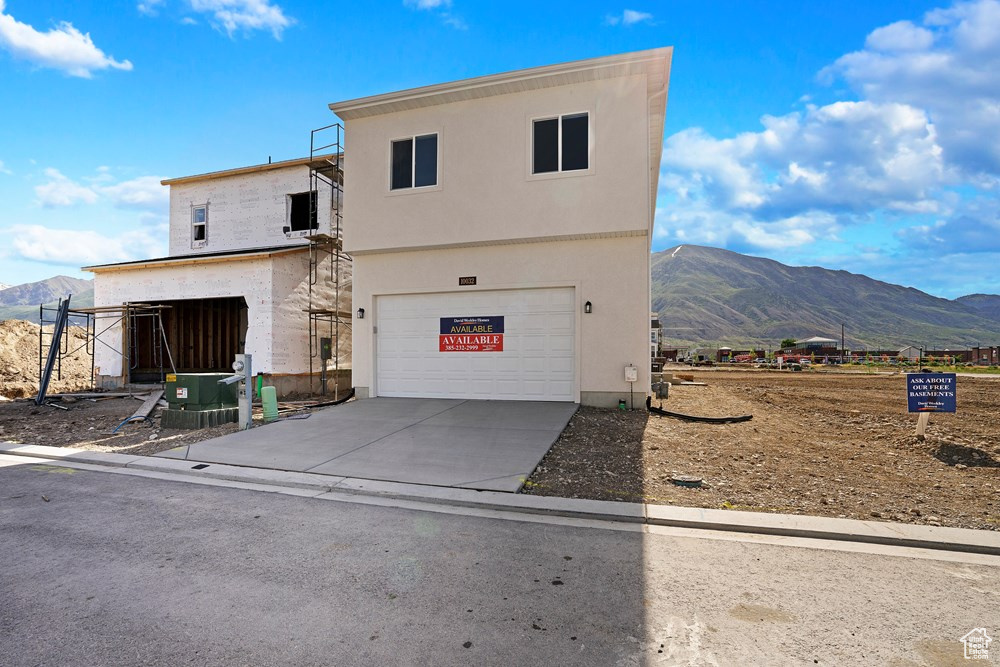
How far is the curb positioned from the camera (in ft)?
14.6

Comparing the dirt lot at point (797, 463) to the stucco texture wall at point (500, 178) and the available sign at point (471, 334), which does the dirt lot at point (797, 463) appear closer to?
the available sign at point (471, 334)

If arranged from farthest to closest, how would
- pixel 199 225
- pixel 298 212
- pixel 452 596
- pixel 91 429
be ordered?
pixel 199 225, pixel 298 212, pixel 91 429, pixel 452 596

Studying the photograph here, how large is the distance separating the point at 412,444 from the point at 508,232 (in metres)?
5.72

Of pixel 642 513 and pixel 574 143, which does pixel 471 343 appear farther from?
pixel 642 513

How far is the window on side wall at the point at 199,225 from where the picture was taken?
65.7 feet

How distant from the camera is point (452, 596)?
3439 mm

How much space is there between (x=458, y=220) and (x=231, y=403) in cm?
656

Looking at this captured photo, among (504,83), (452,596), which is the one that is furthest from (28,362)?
(452,596)

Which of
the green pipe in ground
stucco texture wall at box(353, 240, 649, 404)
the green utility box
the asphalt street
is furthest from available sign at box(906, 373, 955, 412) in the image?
the green utility box

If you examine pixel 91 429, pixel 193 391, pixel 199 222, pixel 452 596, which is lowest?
pixel 91 429

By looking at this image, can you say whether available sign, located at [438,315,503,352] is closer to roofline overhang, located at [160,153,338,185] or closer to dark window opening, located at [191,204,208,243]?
roofline overhang, located at [160,153,338,185]

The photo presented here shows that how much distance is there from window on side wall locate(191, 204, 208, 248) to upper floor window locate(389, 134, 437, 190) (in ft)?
36.4

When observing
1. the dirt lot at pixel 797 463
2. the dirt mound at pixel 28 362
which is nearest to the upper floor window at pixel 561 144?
the dirt lot at pixel 797 463

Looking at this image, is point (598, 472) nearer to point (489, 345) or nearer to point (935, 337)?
point (489, 345)
